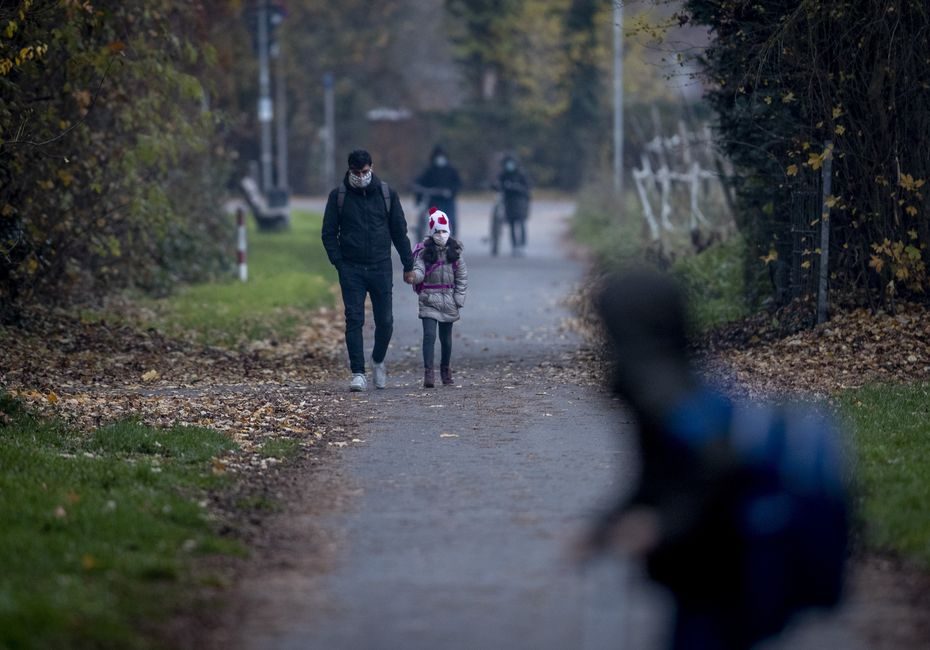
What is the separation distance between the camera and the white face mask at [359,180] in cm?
1187

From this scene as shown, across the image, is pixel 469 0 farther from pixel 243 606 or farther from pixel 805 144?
pixel 243 606

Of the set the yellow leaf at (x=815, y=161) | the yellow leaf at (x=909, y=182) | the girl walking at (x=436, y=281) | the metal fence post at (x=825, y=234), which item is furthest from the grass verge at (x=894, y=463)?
the girl walking at (x=436, y=281)

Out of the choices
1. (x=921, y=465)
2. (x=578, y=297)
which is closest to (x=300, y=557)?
(x=921, y=465)

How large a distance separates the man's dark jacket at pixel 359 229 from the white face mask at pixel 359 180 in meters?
0.03

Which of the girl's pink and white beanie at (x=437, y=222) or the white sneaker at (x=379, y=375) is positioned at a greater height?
the girl's pink and white beanie at (x=437, y=222)

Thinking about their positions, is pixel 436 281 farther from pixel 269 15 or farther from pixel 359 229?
pixel 269 15

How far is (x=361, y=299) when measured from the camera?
12.1 m

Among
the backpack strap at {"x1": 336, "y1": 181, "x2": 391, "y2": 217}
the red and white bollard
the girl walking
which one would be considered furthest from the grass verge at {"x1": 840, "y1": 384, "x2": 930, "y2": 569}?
the red and white bollard

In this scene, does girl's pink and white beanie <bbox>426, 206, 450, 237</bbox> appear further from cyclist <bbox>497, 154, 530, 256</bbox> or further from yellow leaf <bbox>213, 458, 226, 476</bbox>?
cyclist <bbox>497, 154, 530, 256</bbox>

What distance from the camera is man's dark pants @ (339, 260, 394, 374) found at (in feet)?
39.2

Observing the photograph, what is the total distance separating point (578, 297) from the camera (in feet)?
64.5

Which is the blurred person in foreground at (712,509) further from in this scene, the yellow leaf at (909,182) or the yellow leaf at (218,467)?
the yellow leaf at (909,182)

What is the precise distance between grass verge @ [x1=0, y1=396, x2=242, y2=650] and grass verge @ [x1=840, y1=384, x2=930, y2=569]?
2921mm

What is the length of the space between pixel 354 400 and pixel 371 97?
49.6m
